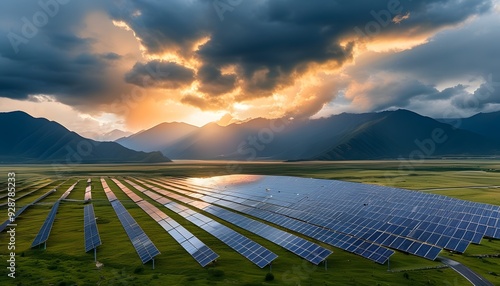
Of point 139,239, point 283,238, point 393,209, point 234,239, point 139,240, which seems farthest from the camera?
point 393,209

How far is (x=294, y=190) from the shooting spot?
115m

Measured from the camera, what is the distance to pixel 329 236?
203 feet

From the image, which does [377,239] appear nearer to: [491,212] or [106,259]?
[491,212]

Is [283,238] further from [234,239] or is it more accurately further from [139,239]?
[139,239]

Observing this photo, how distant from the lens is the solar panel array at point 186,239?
169 feet

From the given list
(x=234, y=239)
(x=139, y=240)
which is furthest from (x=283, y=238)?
(x=139, y=240)

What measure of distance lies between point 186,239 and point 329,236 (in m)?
29.2

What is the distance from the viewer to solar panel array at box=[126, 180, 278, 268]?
50.9 m

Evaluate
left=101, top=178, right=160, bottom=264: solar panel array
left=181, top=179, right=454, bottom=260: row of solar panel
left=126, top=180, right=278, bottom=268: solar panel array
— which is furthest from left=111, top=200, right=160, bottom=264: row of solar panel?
left=181, top=179, right=454, bottom=260: row of solar panel

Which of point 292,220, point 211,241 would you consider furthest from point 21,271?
point 292,220

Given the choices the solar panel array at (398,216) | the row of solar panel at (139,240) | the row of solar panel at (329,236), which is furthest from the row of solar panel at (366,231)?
the row of solar panel at (139,240)

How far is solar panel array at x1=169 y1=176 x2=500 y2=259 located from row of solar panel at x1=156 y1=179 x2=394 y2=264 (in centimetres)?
271

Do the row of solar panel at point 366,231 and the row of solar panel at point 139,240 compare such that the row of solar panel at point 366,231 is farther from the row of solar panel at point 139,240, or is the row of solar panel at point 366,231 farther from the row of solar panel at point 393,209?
the row of solar panel at point 139,240

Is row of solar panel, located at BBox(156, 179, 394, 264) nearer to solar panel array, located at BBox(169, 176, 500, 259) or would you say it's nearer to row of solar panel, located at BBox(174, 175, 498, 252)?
→ solar panel array, located at BBox(169, 176, 500, 259)
